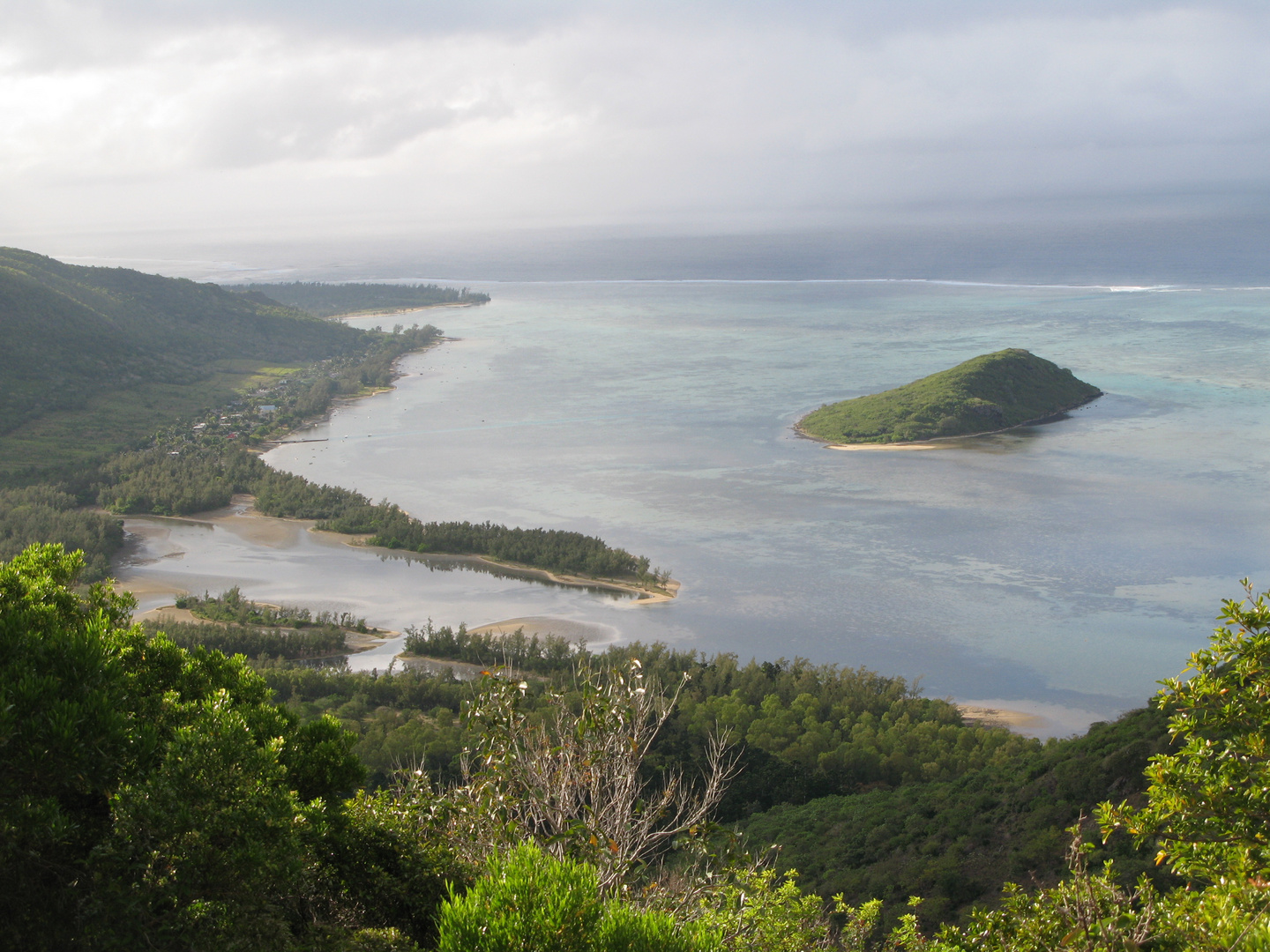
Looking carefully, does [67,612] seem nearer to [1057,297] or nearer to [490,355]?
[490,355]

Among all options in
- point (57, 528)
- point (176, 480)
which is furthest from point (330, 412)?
point (57, 528)

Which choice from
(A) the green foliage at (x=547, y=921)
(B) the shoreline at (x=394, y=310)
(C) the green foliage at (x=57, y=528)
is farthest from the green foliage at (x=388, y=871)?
(B) the shoreline at (x=394, y=310)

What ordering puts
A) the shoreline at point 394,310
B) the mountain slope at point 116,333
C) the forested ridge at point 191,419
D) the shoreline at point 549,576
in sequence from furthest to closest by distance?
the shoreline at point 394,310 → the mountain slope at point 116,333 → the forested ridge at point 191,419 → the shoreline at point 549,576

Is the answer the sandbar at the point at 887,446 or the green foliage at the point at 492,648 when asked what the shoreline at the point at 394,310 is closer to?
the sandbar at the point at 887,446

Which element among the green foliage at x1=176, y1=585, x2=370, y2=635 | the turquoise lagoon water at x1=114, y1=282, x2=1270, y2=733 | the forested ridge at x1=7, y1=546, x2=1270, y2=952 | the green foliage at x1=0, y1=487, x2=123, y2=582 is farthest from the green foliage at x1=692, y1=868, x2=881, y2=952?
the green foliage at x1=0, y1=487, x2=123, y2=582

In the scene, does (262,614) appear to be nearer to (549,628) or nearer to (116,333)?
(549,628)

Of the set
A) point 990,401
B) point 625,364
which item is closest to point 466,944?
point 990,401
